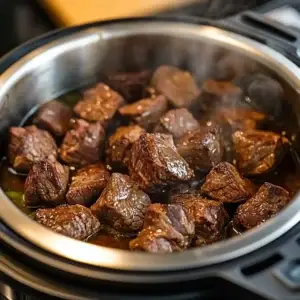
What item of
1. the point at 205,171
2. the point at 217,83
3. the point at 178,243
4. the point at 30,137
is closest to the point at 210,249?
the point at 178,243

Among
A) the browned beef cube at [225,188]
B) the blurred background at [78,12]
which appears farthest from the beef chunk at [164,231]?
the blurred background at [78,12]

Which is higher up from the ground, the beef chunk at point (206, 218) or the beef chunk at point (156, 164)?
the beef chunk at point (156, 164)

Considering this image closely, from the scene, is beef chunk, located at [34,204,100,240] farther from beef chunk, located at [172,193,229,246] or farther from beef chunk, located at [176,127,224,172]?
beef chunk, located at [176,127,224,172]

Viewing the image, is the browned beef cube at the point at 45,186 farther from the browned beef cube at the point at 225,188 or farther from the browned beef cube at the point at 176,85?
the browned beef cube at the point at 176,85

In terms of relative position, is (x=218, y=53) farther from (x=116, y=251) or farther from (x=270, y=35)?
(x=116, y=251)

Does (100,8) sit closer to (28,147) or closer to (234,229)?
(28,147)

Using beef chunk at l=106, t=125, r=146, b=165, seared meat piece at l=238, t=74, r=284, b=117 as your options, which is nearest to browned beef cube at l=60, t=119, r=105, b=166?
beef chunk at l=106, t=125, r=146, b=165

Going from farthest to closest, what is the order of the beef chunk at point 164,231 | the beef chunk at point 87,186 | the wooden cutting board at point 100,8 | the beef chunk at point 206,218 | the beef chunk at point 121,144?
the wooden cutting board at point 100,8 < the beef chunk at point 121,144 < the beef chunk at point 87,186 < the beef chunk at point 206,218 < the beef chunk at point 164,231
